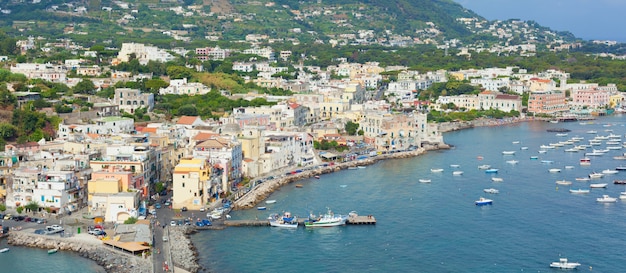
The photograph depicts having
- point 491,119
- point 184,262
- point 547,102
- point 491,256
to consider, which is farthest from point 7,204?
point 547,102

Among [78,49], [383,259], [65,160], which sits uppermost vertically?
[78,49]

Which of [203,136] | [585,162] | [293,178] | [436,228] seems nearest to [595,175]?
[585,162]

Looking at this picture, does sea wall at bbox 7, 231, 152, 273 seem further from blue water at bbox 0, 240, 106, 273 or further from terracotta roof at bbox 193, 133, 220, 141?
terracotta roof at bbox 193, 133, 220, 141

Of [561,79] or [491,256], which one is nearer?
[491,256]

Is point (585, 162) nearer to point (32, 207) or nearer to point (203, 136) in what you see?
point (203, 136)

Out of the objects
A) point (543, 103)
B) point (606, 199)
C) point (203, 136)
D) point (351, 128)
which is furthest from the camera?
point (543, 103)

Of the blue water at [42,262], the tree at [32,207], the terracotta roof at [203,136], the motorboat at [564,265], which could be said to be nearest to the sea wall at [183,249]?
the blue water at [42,262]

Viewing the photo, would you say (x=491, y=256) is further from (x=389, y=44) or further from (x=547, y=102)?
(x=389, y=44)
